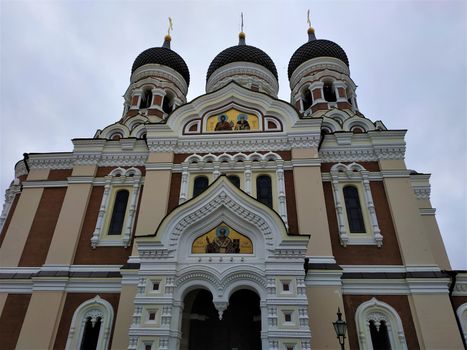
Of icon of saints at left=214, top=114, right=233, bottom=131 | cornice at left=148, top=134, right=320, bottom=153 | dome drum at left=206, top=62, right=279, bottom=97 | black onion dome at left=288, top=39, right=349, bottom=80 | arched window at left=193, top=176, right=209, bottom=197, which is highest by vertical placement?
black onion dome at left=288, top=39, right=349, bottom=80

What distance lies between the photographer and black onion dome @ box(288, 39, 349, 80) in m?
19.0

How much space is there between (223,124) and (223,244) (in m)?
5.62

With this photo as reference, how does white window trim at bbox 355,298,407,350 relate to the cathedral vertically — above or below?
below

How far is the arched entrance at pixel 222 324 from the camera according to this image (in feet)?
35.2

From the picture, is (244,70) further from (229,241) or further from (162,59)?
(229,241)

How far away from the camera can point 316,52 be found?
755 inches

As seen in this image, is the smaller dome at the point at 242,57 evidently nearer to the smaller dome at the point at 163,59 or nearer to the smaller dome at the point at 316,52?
the smaller dome at the point at 316,52

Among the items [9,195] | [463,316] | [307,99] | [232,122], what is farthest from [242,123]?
[9,195]

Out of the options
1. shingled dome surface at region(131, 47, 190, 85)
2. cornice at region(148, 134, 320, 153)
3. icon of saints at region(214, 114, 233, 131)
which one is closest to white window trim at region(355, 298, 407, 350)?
cornice at region(148, 134, 320, 153)

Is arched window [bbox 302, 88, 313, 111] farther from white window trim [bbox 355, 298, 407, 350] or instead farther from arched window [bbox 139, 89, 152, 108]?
white window trim [bbox 355, 298, 407, 350]

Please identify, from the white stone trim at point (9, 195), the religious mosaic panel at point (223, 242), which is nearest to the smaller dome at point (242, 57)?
the white stone trim at point (9, 195)

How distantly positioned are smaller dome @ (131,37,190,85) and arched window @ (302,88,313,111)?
6995 millimetres

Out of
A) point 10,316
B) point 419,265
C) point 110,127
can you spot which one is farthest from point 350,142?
point 10,316

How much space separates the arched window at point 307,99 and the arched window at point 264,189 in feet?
22.7
